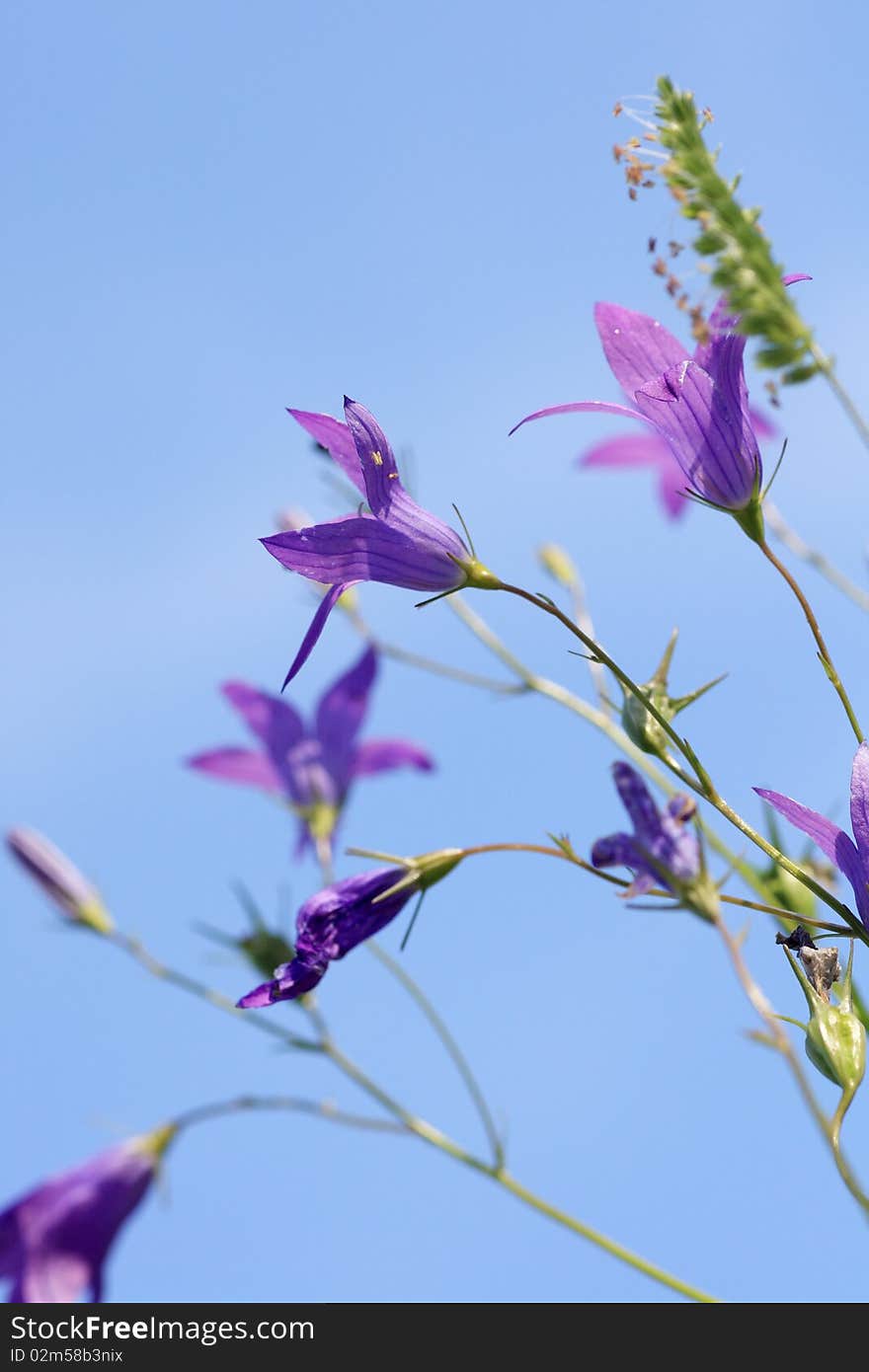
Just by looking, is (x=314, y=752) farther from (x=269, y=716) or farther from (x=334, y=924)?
(x=334, y=924)

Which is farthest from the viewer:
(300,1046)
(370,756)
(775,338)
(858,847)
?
(370,756)

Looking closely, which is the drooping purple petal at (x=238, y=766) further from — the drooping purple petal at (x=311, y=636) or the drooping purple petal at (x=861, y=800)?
the drooping purple petal at (x=861, y=800)

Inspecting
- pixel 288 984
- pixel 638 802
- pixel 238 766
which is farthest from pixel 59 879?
pixel 638 802

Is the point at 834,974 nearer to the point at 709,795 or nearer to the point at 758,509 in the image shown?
the point at 709,795

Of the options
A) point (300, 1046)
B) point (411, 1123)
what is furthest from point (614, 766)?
point (300, 1046)

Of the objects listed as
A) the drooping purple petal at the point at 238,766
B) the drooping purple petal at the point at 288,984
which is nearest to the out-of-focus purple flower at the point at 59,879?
the drooping purple petal at the point at 238,766

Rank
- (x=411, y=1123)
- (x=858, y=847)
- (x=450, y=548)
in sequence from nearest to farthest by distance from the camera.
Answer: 1. (x=858, y=847)
2. (x=450, y=548)
3. (x=411, y=1123)

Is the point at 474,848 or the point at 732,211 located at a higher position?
the point at 732,211

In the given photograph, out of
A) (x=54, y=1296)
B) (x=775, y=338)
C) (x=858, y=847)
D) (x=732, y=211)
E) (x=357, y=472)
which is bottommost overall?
(x=54, y=1296)
